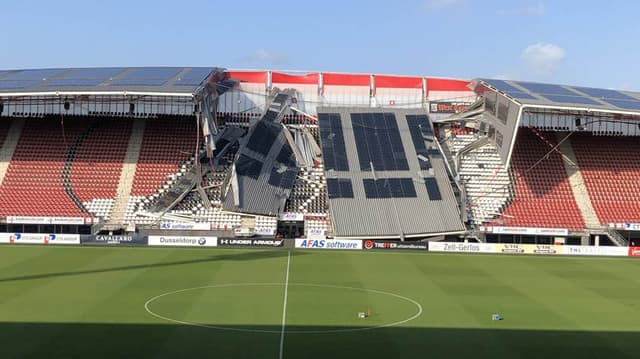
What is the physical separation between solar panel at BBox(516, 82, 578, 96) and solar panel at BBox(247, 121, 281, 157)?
22781 mm

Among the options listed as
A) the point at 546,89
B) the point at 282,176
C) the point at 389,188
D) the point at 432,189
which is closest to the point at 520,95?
the point at 546,89

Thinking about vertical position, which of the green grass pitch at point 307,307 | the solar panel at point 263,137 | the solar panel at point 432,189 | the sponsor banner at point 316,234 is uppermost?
the solar panel at point 263,137

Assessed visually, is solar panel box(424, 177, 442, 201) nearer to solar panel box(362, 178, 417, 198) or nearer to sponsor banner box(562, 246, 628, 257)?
solar panel box(362, 178, 417, 198)

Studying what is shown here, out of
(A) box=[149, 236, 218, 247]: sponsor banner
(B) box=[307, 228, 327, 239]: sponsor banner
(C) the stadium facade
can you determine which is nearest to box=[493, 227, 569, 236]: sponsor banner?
A: (C) the stadium facade

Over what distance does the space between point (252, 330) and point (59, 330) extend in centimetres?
677

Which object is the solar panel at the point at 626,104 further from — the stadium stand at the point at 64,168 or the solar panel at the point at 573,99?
the stadium stand at the point at 64,168

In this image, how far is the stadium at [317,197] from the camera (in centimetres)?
3512

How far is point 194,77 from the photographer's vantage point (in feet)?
209

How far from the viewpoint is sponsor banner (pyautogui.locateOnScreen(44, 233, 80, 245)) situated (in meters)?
54.8

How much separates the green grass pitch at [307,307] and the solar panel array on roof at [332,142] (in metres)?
15.7

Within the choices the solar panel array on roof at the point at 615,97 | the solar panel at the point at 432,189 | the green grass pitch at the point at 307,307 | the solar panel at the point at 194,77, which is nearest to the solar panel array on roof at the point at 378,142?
the solar panel at the point at 432,189

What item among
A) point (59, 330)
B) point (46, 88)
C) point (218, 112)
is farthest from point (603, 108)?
point (59, 330)

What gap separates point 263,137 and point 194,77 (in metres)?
7.92

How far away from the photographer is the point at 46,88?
58844 millimetres
